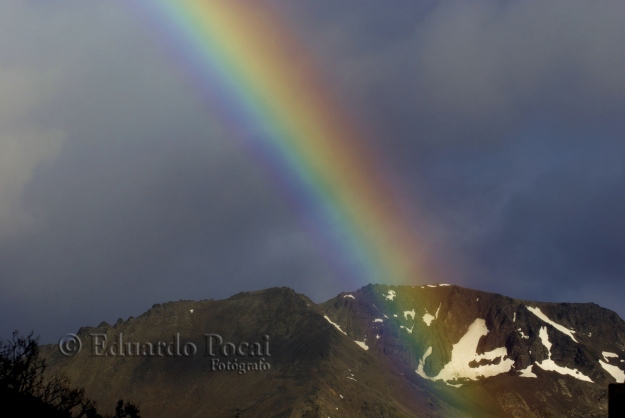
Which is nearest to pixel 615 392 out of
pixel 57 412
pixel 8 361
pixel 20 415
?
pixel 20 415

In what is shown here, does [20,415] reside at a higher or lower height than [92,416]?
lower

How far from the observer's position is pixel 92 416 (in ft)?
361

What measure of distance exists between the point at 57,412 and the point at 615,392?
6750 centimetres

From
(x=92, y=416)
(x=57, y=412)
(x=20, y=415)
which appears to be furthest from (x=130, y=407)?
(x=20, y=415)

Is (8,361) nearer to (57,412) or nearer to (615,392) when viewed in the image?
(57,412)

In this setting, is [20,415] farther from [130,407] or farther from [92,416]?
[130,407]

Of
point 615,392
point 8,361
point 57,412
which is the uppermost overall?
point 8,361

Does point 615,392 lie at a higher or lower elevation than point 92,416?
lower

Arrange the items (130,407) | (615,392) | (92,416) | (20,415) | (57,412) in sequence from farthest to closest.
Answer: (130,407), (92,416), (57,412), (20,415), (615,392)

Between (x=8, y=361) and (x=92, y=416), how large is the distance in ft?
48.8

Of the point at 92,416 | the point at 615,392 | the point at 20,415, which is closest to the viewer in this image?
the point at 615,392

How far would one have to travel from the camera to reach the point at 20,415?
283ft

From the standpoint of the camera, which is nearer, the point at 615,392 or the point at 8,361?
the point at 615,392

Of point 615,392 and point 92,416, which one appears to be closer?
point 615,392
